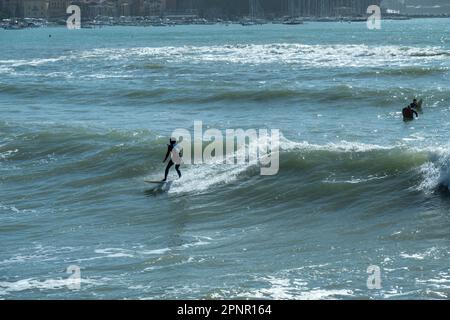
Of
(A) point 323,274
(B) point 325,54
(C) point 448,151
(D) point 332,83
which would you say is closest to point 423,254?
(A) point 323,274

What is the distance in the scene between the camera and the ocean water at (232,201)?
1459 cm

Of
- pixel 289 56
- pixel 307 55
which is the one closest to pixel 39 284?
pixel 289 56

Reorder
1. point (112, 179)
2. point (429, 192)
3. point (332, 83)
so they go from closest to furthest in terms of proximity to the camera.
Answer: point (429, 192), point (112, 179), point (332, 83)

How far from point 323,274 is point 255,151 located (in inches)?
454

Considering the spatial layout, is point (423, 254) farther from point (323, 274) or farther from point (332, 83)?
point (332, 83)

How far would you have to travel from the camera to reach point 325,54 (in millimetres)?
74188

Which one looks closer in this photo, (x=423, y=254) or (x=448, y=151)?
(x=423, y=254)
